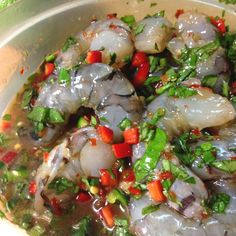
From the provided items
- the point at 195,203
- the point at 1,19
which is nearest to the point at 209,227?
the point at 195,203

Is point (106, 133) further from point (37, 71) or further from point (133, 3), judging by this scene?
point (133, 3)

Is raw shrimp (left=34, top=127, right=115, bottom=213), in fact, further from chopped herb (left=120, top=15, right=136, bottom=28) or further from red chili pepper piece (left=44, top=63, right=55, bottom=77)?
chopped herb (left=120, top=15, right=136, bottom=28)

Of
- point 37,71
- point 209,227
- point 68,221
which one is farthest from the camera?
point 37,71

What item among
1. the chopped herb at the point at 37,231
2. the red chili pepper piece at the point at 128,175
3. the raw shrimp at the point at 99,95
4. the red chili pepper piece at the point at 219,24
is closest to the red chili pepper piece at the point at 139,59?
the raw shrimp at the point at 99,95

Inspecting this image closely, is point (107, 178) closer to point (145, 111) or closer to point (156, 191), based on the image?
point (156, 191)

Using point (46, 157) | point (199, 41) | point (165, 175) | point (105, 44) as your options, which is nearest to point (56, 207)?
point (46, 157)

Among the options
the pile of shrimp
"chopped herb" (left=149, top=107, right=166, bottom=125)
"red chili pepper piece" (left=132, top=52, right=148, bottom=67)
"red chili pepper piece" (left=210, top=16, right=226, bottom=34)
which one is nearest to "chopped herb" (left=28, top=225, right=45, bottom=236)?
the pile of shrimp
